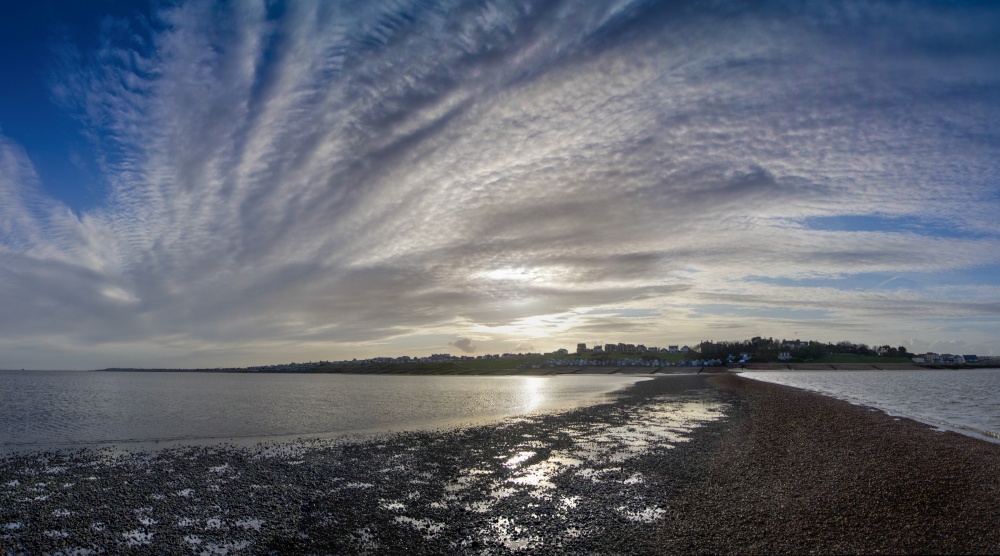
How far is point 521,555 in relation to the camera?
13039 mm

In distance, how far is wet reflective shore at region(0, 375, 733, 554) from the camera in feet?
47.4

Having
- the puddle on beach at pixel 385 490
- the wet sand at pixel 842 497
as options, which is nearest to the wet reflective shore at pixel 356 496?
the puddle on beach at pixel 385 490

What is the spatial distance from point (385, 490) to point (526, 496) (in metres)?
5.78

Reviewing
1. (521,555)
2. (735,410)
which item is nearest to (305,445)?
(521,555)

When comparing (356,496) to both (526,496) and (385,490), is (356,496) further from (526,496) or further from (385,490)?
(526,496)

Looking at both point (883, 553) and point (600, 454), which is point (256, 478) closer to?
point (600, 454)

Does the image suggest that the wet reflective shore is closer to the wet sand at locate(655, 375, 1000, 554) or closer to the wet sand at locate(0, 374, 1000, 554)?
the wet sand at locate(0, 374, 1000, 554)

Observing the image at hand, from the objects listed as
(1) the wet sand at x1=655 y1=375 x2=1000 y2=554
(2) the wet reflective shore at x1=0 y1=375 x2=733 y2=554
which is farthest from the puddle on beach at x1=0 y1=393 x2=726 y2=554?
(1) the wet sand at x1=655 y1=375 x2=1000 y2=554

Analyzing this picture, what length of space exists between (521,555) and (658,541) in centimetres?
381

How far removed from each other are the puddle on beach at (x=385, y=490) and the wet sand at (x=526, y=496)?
0.30 feet

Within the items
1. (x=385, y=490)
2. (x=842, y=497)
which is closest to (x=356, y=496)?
(x=385, y=490)

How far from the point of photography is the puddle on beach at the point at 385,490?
49.0 ft

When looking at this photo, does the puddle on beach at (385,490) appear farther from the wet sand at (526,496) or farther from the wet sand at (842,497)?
the wet sand at (842,497)

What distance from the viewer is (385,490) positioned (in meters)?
20.0
